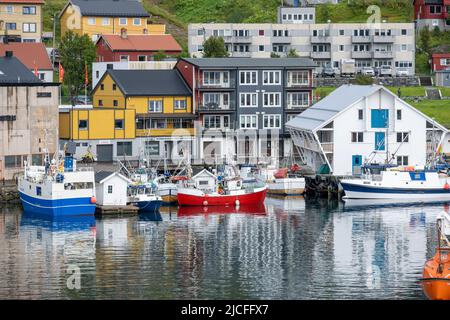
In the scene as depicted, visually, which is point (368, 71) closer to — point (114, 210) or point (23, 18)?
point (23, 18)

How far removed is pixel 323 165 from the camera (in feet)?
259

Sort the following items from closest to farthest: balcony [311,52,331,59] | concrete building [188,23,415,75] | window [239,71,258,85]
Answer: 1. window [239,71,258,85]
2. concrete building [188,23,415,75]
3. balcony [311,52,331,59]

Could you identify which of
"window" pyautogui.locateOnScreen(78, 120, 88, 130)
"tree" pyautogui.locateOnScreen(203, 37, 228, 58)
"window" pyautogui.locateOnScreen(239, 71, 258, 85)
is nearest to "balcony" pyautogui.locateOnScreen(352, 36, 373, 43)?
"tree" pyautogui.locateOnScreen(203, 37, 228, 58)

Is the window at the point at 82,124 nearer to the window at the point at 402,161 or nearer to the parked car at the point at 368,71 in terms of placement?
the window at the point at 402,161

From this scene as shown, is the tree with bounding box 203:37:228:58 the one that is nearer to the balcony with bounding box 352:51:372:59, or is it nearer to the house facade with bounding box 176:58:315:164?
the house facade with bounding box 176:58:315:164

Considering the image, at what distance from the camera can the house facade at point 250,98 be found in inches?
3314

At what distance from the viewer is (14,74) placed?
249ft

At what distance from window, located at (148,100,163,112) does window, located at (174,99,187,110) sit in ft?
3.24

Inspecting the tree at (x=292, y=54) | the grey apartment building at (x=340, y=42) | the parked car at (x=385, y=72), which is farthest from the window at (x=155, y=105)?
the parked car at (x=385, y=72)

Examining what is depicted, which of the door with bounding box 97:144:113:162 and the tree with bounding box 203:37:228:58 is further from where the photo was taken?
the tree with bounding box 203:37:228:58

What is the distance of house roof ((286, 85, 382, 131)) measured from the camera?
7894 centimetres

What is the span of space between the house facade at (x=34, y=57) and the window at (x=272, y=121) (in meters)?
17.3

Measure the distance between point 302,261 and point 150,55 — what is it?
163ft

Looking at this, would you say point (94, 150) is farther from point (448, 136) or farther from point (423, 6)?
point (423, 6)
